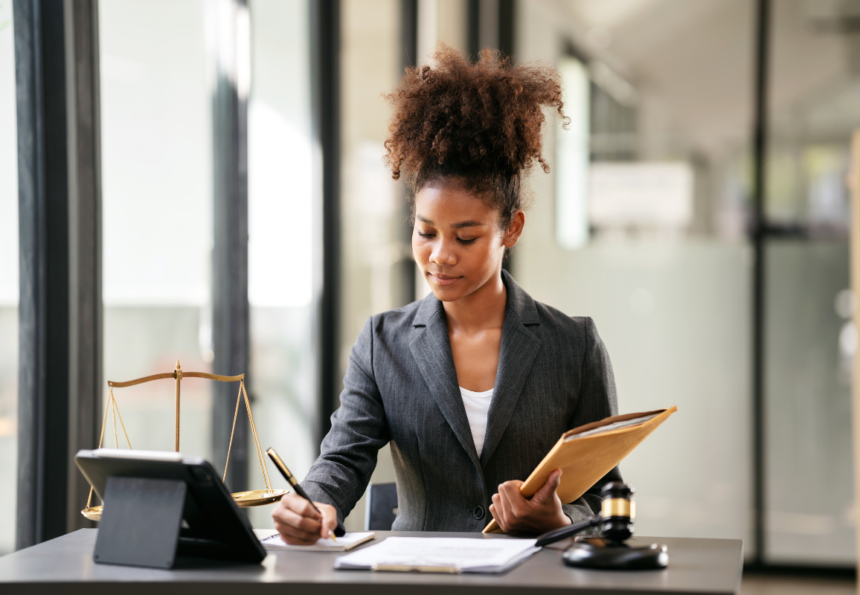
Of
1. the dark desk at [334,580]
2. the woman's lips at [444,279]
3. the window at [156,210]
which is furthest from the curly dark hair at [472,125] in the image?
the window at [156,210]

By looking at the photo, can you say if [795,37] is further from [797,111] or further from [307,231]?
[307,231]

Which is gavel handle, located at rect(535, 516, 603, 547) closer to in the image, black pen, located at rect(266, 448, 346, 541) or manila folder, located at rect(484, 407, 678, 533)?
manila folder, located at rect(484, 407, 678, 533)

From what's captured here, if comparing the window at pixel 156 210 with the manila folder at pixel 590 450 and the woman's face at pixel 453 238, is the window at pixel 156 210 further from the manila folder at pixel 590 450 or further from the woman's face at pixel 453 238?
the manila folder at pixel 590 450

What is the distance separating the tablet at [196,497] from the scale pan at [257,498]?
11 cm

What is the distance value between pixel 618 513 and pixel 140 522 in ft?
2.14

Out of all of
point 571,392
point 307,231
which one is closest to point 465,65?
point 571,392

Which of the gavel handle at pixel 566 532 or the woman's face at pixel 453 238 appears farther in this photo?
the woman's face at pixel 453 238

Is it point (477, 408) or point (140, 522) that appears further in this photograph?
point (477, 408)

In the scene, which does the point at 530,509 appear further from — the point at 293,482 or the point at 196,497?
the point at 196,497

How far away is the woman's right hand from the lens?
49.9 inches

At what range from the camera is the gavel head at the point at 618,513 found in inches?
45.6

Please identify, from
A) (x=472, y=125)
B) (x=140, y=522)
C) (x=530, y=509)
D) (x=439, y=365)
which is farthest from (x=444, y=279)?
(x=140, y=522)

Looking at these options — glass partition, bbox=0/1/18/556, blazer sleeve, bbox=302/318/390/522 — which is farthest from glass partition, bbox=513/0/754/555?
glass partition, bbox=0/1/18/556

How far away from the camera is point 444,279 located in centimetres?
157
